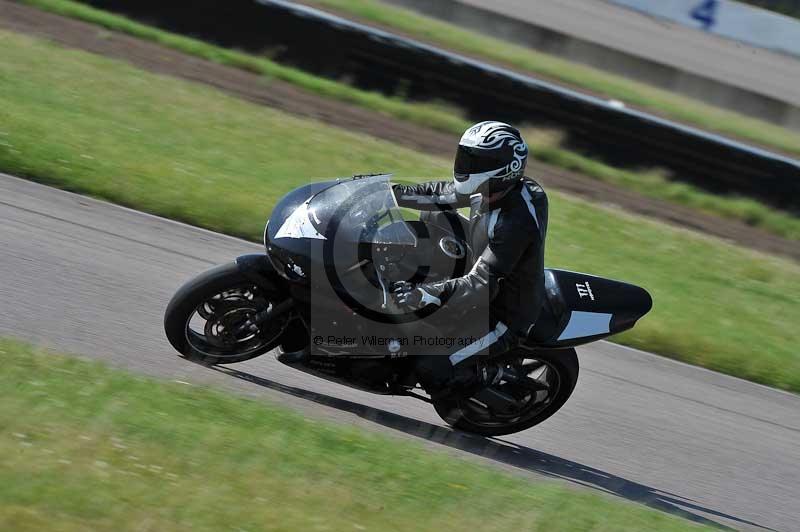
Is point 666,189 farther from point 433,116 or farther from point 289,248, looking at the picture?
point 289,248

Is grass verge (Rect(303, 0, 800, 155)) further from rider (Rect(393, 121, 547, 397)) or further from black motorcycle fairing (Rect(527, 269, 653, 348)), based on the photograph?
rider (Rect(393, 121, 547, 397))

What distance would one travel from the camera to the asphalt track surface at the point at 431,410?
19.0ft

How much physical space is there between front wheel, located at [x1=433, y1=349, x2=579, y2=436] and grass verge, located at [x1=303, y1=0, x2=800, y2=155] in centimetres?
1350

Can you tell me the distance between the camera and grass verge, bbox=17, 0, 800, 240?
44.0 ft

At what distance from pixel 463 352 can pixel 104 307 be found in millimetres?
2468

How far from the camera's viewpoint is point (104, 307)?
6359mm

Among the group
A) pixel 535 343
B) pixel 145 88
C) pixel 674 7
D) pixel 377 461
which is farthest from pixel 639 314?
pixel 674 7

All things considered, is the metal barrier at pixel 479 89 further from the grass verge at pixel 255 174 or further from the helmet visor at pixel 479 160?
the helmet visor at pixel 479 160

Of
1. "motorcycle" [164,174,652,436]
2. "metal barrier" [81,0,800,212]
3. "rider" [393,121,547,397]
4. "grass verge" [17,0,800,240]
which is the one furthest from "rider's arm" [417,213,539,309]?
"metal barrier" [81,0,800,212]

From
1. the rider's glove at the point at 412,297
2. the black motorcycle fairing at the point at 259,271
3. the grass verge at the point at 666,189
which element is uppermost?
the grass verge at the point at 666,189

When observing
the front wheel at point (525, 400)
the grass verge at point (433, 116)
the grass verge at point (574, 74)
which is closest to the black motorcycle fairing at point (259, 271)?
the front wheel at point (525, 400)

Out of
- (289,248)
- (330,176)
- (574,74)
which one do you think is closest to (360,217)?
(289,248)

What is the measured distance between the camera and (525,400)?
6.06 metres

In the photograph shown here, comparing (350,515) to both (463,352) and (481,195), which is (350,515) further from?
(481,195)
